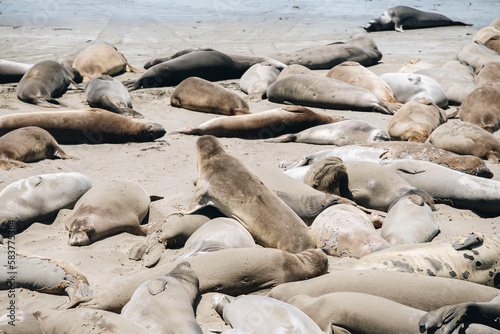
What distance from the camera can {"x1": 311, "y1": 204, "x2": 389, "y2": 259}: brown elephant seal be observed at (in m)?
4.25

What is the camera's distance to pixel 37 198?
4973 mm

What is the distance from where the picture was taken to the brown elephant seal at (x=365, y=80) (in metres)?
9.29

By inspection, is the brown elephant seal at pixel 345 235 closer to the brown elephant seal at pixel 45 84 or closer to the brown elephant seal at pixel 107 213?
the brown elephant seal at pixel 107 213

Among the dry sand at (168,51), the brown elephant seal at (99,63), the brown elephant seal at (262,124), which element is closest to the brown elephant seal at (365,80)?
the dry sand at (168,51)

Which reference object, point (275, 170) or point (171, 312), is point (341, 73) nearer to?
point (275, 170)

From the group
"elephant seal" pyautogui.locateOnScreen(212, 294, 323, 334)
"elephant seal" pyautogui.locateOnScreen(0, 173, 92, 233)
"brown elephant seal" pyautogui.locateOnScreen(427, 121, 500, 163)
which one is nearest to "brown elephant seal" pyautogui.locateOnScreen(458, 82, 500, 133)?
"brown elephant seal" pyautogui.locateOnScreen(427, 121, 500, 163)

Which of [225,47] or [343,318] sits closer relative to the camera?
[343,318]

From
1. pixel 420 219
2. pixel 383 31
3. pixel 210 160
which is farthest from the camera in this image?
pixel 383 31

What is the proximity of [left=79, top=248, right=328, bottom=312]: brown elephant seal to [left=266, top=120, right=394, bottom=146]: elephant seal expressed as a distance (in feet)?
12.3

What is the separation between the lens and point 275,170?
5.55m

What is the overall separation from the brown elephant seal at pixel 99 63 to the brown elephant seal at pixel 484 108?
6.82m

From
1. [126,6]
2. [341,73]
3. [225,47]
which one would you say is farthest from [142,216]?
[126,6]

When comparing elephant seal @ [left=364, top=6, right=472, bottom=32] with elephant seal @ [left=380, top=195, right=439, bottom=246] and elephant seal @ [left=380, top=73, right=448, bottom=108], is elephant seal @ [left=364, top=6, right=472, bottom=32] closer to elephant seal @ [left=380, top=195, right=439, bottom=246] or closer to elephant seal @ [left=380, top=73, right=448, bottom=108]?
elephant seal @ [left=380, top=73, right=448, bottom=108]

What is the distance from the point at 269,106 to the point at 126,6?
18.7 metres
